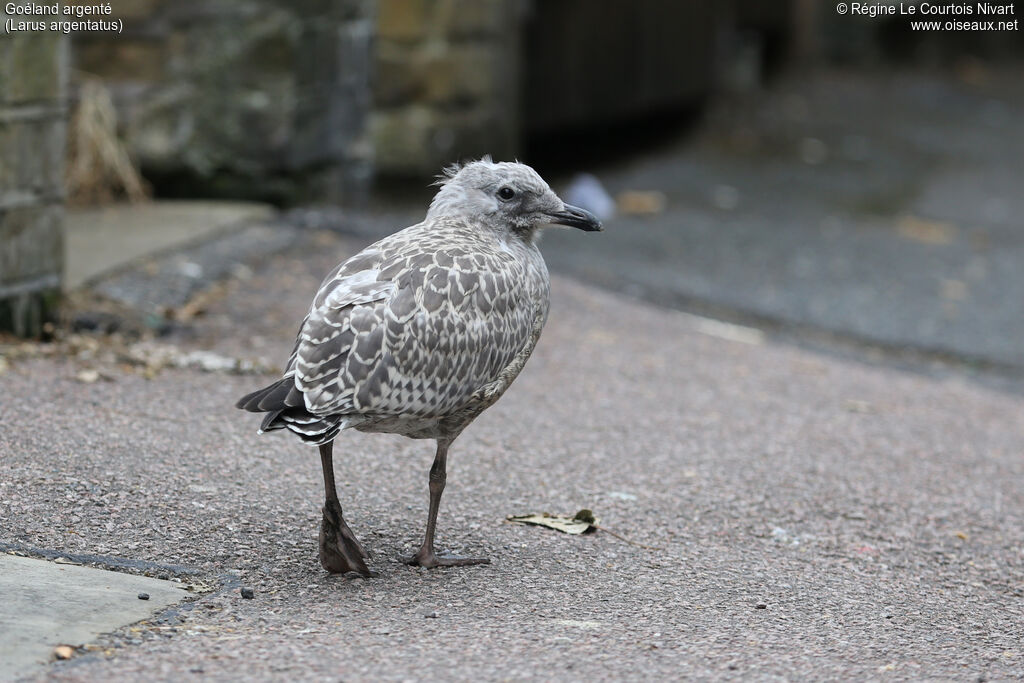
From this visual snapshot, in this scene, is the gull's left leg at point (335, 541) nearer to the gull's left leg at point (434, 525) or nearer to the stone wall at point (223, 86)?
the gull's left leg at point (434, 525)

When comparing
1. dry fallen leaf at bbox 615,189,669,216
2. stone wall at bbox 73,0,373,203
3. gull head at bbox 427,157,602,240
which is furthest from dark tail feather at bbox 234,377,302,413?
dry fallen leaf at bbox 615,189,669,216

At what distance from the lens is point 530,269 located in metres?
4.43

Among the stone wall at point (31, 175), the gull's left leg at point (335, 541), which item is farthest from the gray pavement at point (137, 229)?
the gull's left leg at point (335, 541)

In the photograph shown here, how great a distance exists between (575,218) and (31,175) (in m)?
2.94

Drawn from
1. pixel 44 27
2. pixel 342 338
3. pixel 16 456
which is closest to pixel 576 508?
pixel 342 338

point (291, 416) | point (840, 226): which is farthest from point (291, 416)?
point (840, 226)

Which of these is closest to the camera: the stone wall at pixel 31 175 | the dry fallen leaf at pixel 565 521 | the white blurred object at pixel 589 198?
the dry fallen leaf at pixel 565 521

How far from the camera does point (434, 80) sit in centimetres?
1061

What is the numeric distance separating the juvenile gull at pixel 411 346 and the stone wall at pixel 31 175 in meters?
2.56

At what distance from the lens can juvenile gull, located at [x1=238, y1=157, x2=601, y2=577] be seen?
3855 mm

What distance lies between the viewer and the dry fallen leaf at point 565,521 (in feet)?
15.3

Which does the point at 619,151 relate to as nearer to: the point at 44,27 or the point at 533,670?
the point at 44,27

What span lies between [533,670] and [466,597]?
562mm

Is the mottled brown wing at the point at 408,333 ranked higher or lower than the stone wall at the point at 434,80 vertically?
lower
